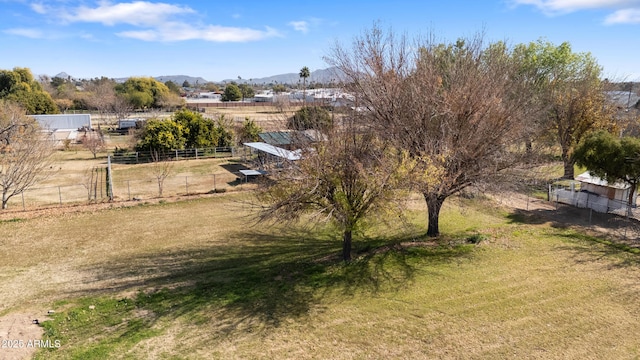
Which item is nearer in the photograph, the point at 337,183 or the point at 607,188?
the point at 337,183

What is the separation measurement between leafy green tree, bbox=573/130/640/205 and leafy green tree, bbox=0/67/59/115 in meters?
61.2

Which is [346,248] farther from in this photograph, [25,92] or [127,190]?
[25,92]

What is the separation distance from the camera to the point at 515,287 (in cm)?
1350

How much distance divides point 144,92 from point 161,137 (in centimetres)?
4844

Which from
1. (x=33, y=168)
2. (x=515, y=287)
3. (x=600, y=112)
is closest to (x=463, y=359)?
(x=515, y=287)

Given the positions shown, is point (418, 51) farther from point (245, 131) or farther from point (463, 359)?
point (245, 131)

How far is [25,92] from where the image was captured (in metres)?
58.2

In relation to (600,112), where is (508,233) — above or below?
below

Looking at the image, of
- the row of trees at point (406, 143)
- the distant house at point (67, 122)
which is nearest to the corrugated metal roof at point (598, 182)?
the row of trees at point (406, 143)

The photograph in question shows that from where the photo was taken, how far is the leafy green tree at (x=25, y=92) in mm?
56594

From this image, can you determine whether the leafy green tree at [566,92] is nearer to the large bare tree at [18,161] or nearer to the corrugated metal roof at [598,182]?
the corrugated metal roof at [598,182]

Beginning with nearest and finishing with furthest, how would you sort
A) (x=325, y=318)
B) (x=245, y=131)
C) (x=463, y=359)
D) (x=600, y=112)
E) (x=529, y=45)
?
(x=463, y=359)
(x=325, y=318)
(x=600, y=112)
(x=529, y=45)
(x=245, y=131)

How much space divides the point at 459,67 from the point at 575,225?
31.8 ft

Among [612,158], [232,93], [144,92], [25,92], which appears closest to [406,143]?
[612,158]
